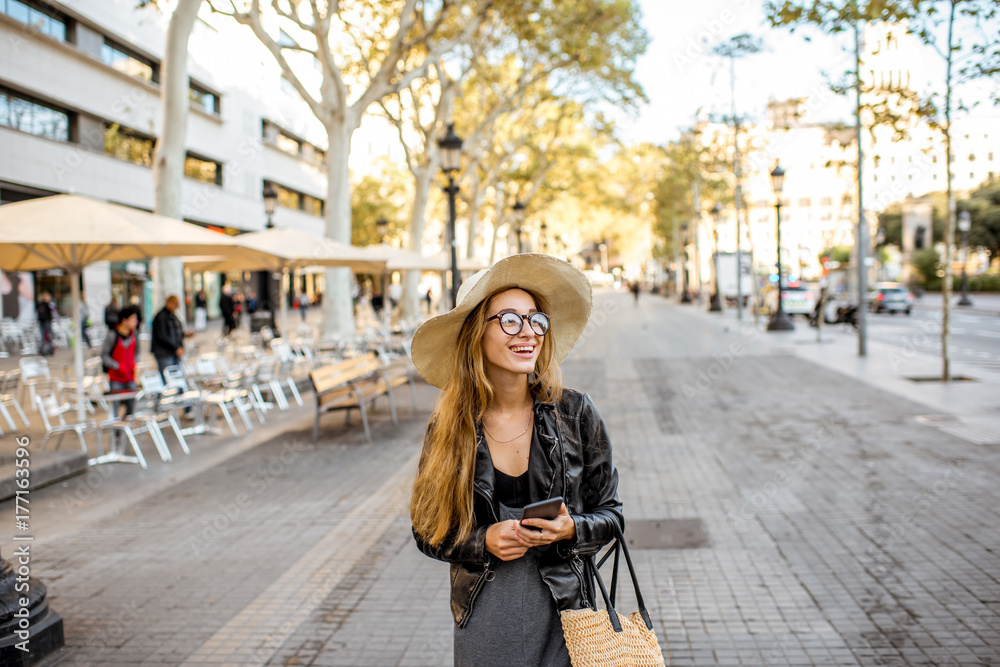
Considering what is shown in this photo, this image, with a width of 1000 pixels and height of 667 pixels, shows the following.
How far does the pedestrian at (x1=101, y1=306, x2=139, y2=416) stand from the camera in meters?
9.27

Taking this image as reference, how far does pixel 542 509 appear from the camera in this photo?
1891 millimetres

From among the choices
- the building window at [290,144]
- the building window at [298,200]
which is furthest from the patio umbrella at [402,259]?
the building window at [298,200]

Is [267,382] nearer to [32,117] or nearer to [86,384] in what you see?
[86,384]

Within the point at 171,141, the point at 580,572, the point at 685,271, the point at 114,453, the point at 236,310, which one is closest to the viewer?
the point at 580,572

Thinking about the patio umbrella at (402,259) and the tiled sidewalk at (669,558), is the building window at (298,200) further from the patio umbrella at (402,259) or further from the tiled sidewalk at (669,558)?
the tiled sidewalk at (669,558)

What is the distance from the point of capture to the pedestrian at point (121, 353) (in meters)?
9.27

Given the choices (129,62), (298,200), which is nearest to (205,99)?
(129,62)

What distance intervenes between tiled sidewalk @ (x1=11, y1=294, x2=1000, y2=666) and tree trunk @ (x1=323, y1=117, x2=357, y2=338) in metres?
9.26

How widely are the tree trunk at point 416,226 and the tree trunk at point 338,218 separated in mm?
5989

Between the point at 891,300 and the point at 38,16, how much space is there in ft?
115

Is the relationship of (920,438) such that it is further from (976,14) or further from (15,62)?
(15,62)

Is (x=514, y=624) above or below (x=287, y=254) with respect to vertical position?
below

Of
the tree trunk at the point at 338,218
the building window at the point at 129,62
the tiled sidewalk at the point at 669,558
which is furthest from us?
the building window at the point at 129,62

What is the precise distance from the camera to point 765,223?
328 ft
